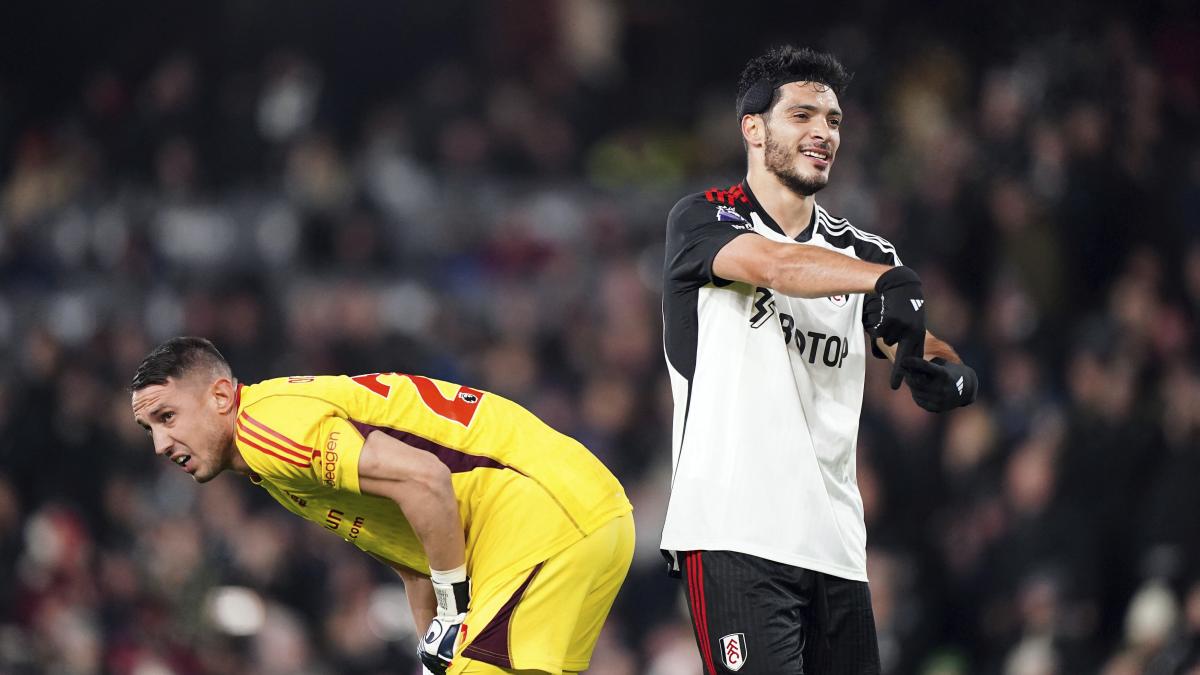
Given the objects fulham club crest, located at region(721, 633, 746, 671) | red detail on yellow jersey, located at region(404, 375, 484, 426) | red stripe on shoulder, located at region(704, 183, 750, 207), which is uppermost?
red stripe on shoulder, located at region(704, 183, 750, 207)

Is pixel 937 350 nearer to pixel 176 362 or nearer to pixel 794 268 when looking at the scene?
pixel 794 268

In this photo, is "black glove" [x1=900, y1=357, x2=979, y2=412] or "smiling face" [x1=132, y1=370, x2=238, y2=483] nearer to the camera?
"black glove" [x1=900, y1=357, x2=979, y2=412]

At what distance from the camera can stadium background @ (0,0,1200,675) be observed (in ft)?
29.6

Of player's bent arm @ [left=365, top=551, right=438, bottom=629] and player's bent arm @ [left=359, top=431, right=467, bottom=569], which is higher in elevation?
player's bent arm @ [left=359, top=431, right=467, bottom=569]

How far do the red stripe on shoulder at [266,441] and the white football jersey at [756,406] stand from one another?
1.20 m

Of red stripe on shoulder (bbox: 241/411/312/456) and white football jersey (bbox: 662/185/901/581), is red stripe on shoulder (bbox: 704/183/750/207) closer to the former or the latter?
white football jersey (bbox: 662/185/901/581)

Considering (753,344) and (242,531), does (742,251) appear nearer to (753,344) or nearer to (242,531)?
(753,344)

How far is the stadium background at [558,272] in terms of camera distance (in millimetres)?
9023

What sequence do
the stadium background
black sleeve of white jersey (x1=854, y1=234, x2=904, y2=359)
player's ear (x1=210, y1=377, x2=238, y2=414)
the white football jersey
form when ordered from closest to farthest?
the white football jersey
black sleeve of white jersey (x1=854, y1=234, x2=904, y2=359)
player's ear (x1=210, y1=377, x2=238, y2=414)
the stadium background

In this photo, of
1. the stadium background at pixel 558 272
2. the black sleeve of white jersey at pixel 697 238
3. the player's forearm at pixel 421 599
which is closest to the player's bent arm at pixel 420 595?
the player's forearm at pixel 421 599

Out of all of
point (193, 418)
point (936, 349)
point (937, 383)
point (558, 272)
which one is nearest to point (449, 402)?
point (193, 418)

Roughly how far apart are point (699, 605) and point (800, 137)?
1.49 metres

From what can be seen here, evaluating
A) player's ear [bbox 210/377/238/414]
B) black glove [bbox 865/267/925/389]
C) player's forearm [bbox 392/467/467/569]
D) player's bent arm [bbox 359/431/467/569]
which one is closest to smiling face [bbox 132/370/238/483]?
player's ear [bbox 210/377/238/414]

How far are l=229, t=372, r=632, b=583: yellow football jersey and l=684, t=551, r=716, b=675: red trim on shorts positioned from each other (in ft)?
2.22
